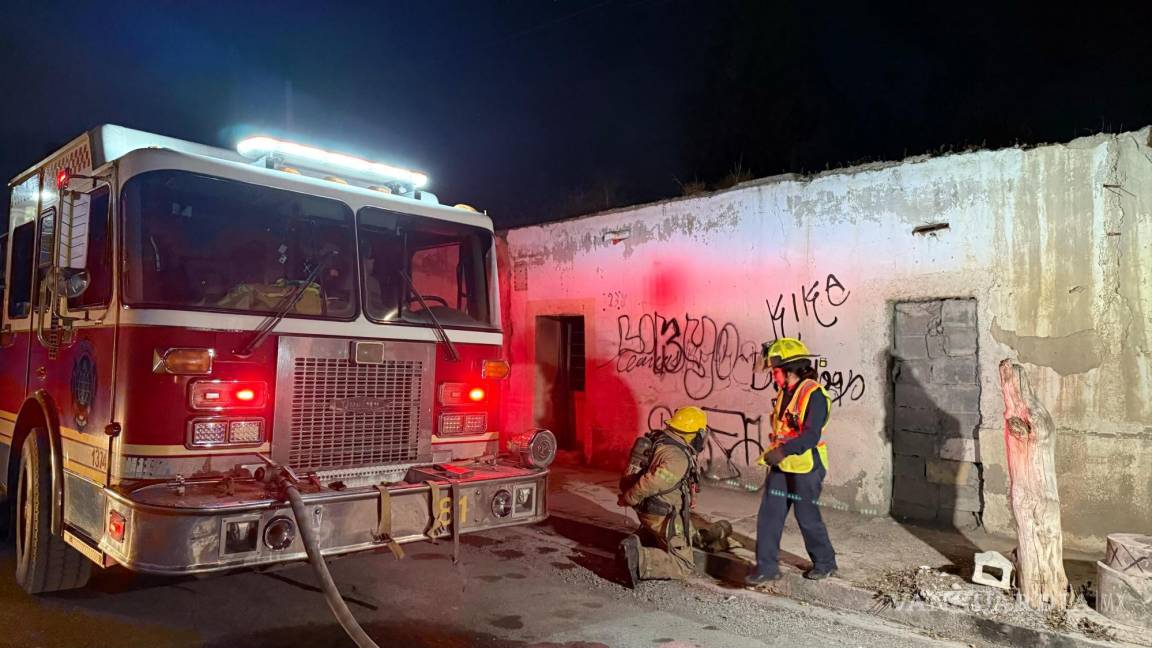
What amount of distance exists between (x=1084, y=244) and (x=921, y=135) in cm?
823

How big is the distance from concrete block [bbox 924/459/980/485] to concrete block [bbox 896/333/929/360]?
3.10ft

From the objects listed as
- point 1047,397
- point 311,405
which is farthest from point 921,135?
point 311,405

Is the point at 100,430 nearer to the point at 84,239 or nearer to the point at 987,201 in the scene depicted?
the point at 84,239

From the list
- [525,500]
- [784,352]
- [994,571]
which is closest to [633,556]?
[525,500]

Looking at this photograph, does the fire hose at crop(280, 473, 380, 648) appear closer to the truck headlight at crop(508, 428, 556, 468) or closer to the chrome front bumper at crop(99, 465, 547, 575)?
the chrome front bumper at crop(99, 465, 547, 575)

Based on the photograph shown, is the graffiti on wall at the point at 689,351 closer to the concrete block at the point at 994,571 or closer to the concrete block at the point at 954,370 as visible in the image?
the concrete block at the point at 954,370

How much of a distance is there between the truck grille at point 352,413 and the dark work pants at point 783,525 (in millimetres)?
2423

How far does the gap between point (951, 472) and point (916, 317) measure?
1.40 metres

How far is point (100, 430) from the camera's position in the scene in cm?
400

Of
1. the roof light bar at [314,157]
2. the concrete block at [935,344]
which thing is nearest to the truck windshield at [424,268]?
the roof light bar at [314,157]

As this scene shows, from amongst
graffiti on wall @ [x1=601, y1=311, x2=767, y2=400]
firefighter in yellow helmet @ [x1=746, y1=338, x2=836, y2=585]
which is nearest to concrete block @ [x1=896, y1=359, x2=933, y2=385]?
graffiti on wall @ [x1=601, y1=311, x2=767, y2=400]

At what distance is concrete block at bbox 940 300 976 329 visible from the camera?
6562 millimetres

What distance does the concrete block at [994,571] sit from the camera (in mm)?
4625

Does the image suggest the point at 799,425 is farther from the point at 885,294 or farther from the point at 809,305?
the point at 809,305
